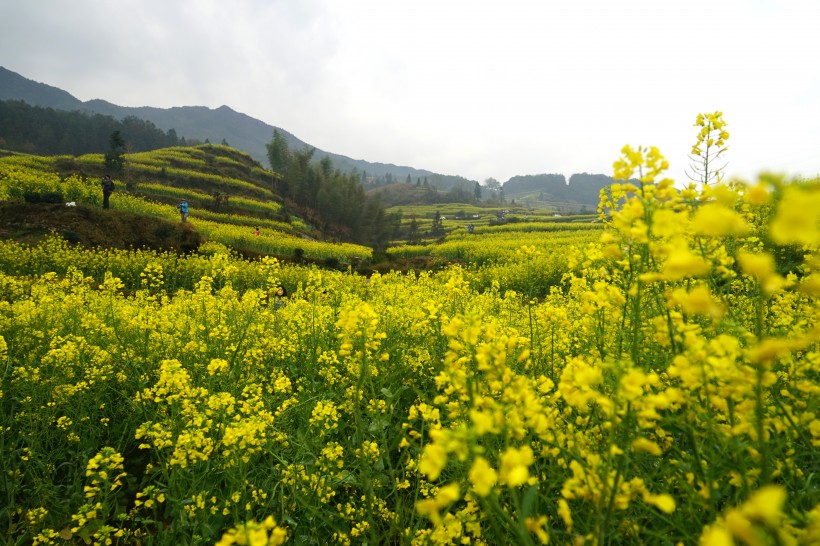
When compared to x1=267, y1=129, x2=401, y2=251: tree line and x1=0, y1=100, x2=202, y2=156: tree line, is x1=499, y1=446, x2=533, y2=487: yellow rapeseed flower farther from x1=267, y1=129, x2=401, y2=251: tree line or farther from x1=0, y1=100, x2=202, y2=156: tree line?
x1=0, y1=100, x2=202, y2=156: tree line

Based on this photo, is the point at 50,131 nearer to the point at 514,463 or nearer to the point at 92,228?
the point at 92,228

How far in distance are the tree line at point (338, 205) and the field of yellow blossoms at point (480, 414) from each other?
3913 centimetres

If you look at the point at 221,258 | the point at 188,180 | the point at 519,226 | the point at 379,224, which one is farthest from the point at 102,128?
the point at 221,258

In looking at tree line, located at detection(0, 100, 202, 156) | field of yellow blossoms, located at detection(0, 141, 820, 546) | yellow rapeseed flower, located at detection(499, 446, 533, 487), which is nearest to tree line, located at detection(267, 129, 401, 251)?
field of yellow blossoms, located at detection(0, 141, 820, 546)

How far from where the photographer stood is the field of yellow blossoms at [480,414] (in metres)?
1.16

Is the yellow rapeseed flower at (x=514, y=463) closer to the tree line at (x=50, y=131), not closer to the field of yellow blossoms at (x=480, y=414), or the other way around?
the field of yellow blossoms at (x=480, y=414)

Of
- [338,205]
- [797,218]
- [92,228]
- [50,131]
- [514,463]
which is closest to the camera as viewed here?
[797,218]

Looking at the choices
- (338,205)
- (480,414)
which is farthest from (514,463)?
(338,205)

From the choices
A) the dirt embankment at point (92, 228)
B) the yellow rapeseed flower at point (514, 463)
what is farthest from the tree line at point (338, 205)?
the yellow rapeseed flower at point (514, 463)

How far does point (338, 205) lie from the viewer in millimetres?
46938

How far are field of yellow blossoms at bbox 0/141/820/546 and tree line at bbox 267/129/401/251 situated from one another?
3913 cm

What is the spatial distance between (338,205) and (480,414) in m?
47.5

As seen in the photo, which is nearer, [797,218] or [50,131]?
[797,218]

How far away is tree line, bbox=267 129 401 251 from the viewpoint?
151ft
